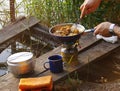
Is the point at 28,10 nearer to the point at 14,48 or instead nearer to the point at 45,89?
the point at 14,48

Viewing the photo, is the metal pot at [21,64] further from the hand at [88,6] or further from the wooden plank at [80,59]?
the hand at [88,6]

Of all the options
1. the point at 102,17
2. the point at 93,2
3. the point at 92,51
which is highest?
the point at 93,2

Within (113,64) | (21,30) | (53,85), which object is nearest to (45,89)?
(53,85)

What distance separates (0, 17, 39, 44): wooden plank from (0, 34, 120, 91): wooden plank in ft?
2.27

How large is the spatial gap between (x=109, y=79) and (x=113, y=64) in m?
0.29

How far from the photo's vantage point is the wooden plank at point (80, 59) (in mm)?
3648

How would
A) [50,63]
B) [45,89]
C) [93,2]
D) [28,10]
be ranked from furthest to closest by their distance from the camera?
[28,10], [93,2], [50,63], [45,89]

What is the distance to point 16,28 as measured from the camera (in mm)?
4816

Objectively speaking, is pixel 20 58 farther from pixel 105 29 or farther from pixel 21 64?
pixel 105 29

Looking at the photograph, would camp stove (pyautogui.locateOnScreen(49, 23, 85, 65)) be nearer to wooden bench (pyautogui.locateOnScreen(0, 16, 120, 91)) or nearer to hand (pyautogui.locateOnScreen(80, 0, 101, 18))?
wooden bench (pyautogui.locateOnScreen(0, 16, 120, 91))

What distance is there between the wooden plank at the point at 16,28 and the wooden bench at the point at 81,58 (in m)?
0.68

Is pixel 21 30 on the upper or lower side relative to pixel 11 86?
upper

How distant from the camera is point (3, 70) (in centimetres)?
466

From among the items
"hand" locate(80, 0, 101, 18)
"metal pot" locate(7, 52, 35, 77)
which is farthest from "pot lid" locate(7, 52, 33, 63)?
"hand" locate(80, 0, 101, 18)
